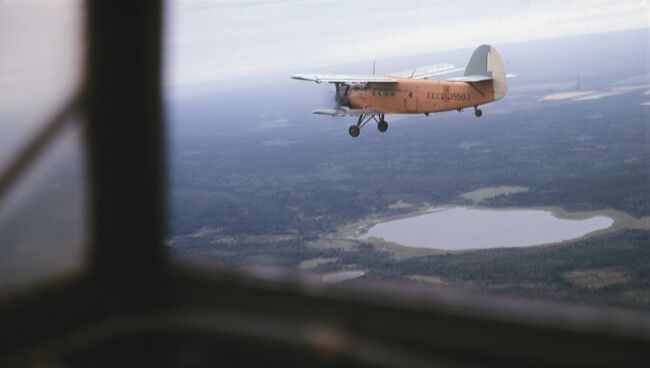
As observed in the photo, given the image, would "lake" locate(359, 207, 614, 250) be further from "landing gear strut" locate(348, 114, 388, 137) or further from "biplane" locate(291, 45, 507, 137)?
"landing gear strut" locate(348, 114, 388, 137)

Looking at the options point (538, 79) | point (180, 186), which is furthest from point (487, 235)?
point (538, 79)

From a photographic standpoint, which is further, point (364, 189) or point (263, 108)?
point (263, 108)

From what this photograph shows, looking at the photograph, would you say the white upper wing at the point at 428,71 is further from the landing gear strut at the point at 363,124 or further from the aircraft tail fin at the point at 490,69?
the landing gear strut at the point at 363,124

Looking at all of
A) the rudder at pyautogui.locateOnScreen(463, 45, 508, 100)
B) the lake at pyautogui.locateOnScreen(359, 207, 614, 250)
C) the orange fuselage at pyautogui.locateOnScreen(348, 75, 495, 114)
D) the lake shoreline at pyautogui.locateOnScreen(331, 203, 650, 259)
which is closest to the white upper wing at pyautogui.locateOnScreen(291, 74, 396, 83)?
the orange fuselage at pyautogui.locateOnScreen(348, 75, 495, 114)

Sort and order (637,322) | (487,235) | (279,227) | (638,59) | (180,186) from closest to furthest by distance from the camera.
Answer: (637,322)
(487,235)
(279,227)
(180,186)
(638,59)

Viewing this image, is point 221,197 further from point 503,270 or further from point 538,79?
point 538,79

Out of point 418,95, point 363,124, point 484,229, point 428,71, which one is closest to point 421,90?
point 418,95
